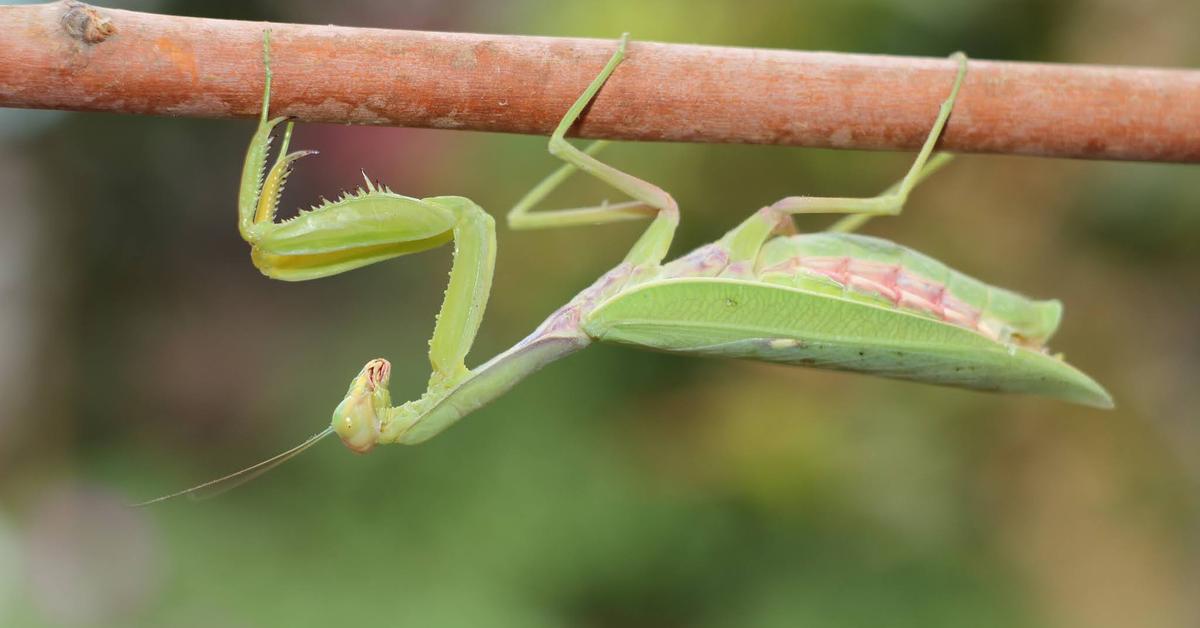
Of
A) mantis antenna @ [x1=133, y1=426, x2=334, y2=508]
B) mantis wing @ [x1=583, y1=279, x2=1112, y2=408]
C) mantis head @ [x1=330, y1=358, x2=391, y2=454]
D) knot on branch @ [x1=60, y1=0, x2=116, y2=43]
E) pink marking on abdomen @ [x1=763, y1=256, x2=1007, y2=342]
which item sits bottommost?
mantis antenna @ [x1=133, y1=426, x2=334, y2=508]

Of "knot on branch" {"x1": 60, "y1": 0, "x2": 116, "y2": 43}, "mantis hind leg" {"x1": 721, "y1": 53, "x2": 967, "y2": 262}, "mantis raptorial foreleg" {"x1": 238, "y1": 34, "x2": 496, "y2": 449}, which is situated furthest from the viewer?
"mantis hind leg" {"x1": 721, "y1": 53, "x2": 967, "y2": 262}

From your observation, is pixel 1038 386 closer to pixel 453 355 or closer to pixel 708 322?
pixel 708 322

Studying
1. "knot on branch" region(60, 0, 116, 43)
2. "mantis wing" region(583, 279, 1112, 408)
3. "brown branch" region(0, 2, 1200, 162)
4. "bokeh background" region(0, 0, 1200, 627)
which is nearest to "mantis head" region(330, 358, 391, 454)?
"mantis wing" region(583, 279, 1112, 408)

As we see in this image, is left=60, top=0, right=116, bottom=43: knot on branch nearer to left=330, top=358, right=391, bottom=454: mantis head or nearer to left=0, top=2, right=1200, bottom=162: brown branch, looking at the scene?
left=0, top=2, right=1200, bottom=162: brown branch

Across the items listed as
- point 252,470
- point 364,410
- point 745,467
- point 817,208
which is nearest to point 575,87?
point 817,208

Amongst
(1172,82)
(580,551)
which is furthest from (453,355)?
(580,551)

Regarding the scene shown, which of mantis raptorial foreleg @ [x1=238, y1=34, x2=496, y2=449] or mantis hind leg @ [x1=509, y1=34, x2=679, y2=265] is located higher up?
mantis hind leg @ [x1=509, y1=34, x2=679, y2=265]

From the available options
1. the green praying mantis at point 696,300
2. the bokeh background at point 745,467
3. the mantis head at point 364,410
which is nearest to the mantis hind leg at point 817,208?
the green praying mantis at point 696,300
